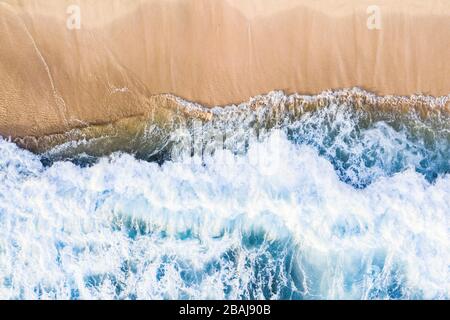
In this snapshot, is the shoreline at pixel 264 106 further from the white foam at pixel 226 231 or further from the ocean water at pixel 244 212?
the white foam at pixel 226 231

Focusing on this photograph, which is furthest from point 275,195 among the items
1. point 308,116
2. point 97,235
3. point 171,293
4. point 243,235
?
point 97,235

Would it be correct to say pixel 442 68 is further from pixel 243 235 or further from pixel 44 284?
pixel 44 284

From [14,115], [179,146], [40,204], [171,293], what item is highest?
[14,115]
